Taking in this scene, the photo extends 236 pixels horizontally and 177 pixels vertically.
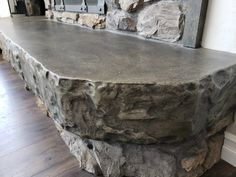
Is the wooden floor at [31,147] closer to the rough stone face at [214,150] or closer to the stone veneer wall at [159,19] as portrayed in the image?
the rough stone face at [214,150]

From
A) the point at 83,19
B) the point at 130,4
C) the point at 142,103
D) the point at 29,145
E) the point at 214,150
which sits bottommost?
the point at 29,145

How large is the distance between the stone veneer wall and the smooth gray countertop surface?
0.07 metres

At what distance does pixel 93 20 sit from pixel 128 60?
100 cm

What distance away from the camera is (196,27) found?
0.99m

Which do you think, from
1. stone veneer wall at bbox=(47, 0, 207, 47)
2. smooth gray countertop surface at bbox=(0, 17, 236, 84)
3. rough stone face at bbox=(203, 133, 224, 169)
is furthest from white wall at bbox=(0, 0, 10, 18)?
rough stone face at bbox=(203, 133, 224, 169)

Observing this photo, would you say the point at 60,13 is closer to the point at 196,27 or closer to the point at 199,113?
the point at 196,27

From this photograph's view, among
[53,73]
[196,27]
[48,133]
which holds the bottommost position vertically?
A: [48,133]

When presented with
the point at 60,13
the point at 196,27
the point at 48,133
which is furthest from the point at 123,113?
the point at 60,13

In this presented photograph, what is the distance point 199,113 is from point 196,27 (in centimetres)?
49

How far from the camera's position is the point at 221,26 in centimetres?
95

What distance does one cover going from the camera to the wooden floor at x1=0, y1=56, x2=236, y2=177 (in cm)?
101

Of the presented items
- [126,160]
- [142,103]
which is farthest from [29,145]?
[142,103]

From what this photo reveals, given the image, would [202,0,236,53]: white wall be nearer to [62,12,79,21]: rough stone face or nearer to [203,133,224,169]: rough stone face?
[203,133,224,169]: rough stone face

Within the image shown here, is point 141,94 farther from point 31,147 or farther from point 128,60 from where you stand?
point 31,147
